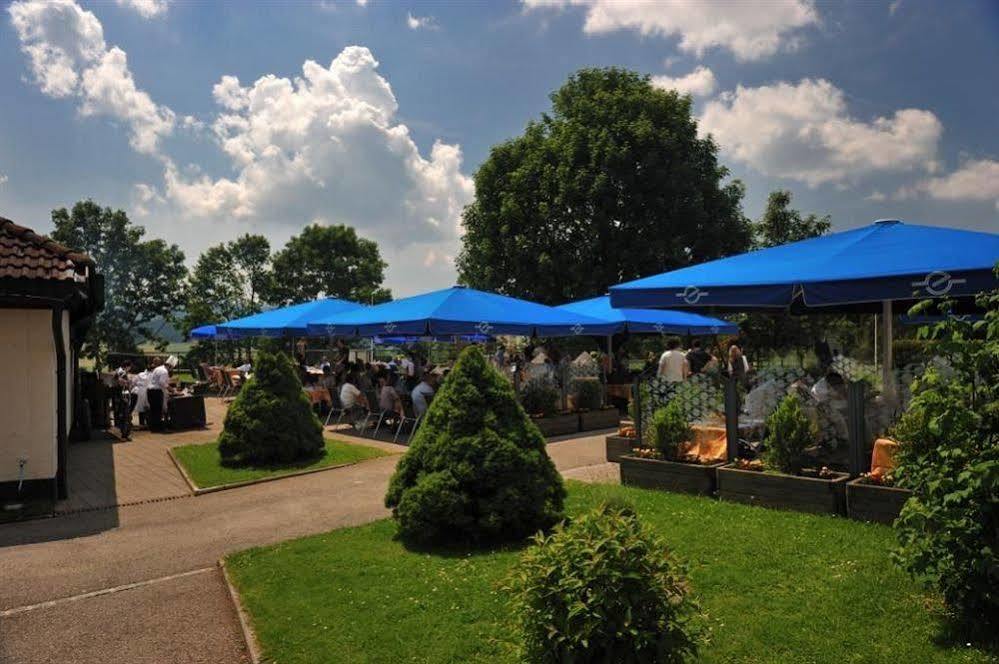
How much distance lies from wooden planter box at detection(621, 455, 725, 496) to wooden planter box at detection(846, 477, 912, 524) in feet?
4.57

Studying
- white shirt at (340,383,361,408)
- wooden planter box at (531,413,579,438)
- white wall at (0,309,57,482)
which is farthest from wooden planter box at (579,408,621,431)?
white wall at (0,309,57,482)

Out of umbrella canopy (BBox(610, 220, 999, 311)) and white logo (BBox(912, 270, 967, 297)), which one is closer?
white logo (BBox(912, 270, 967, 297))

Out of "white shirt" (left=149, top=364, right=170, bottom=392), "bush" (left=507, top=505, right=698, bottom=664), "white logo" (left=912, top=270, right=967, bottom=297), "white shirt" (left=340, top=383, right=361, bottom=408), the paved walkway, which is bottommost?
the paved walkway

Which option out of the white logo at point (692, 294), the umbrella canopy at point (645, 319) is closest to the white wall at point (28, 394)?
the white logo at point (692, 294)

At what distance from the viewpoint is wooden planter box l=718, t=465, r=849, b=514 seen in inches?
248

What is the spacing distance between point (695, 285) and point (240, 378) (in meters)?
18.0

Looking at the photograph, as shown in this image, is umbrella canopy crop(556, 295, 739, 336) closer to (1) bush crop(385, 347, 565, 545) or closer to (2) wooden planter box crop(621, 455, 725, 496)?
(2) wooden planter box crop(621, 455, 725, 496)

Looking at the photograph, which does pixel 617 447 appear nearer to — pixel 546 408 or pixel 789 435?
pixel 789 435

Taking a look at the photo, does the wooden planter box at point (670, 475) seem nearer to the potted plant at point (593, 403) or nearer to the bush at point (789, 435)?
the bush at point (789, 435)

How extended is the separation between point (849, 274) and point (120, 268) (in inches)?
1481

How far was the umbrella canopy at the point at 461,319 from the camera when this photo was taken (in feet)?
41.9

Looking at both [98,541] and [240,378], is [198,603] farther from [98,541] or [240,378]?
[240,378]

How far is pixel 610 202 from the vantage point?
2509cm

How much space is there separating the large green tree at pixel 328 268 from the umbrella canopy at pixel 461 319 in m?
35.9
